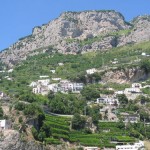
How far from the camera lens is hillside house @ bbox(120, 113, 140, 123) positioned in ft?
310

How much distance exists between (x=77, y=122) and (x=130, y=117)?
13894 millimetres

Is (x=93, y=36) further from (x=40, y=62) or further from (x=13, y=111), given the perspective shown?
(x=13, y=111)

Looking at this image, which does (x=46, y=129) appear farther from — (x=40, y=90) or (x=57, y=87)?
(x=57, y=87)

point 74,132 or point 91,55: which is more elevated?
point 91,55

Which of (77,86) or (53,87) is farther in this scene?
(77,86)

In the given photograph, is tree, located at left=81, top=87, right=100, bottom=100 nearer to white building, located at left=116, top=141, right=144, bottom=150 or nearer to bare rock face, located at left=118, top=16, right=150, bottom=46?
white building, located at left=116, top=141, right=144, bottom=150

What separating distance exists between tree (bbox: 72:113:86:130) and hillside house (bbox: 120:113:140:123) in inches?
429

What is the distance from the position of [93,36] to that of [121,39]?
14.4 m

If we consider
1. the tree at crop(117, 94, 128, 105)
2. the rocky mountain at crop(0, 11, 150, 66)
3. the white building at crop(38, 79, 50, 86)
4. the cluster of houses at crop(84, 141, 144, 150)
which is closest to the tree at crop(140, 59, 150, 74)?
the tree at crop(117, 94, 128, 105)

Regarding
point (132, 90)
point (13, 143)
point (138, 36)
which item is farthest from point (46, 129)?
point (138, 36)

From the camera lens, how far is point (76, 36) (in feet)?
615

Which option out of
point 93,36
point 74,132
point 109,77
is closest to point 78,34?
point 93,36

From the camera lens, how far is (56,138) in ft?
262

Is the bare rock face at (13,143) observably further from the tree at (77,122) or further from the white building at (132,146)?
the white building at (132,146)
